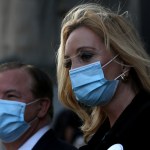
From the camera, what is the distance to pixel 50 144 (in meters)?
5.00

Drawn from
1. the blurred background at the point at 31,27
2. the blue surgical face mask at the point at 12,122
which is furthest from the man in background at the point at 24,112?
the blurred background at the point at 31,27

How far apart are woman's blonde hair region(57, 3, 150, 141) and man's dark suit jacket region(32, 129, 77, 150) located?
0.34 metres

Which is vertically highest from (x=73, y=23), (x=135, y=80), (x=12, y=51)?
(x=73, y=23)

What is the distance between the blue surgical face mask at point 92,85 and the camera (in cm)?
424

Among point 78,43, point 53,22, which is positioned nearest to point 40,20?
point 53,22

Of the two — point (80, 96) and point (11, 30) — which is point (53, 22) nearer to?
point (11, 30)

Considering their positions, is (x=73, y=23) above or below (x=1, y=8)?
above

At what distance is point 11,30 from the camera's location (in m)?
13.6

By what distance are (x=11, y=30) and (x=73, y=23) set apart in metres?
9.29

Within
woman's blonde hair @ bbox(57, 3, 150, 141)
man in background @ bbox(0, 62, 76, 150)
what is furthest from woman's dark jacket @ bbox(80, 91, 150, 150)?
man in background @ bbox(0, 62, 76, 150)

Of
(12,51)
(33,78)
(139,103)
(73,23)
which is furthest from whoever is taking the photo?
(12,51)

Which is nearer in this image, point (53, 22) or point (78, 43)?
point (78, 43)

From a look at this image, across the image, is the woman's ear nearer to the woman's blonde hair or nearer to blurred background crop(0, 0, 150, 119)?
the woman's blonde hair

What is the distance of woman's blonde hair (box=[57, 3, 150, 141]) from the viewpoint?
425cm
